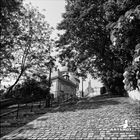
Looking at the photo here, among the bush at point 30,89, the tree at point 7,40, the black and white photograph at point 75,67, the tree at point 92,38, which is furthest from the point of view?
the bush at point 30,89

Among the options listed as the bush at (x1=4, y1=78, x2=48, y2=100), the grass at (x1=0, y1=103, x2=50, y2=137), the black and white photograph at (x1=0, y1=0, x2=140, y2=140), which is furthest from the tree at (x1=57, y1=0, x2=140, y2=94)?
the grass at (x1=0, y1=103, x2=50, y2=137)

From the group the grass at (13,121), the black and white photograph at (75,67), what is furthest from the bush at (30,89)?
the grass at (13,121)

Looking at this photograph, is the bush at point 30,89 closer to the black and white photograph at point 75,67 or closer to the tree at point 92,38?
the black and white photograph at point 75,67

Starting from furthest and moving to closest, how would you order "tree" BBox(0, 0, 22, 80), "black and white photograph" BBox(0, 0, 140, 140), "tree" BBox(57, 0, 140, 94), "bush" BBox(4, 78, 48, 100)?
"bush" BBox(4, 78, 48, 100) → "tree" BBox(0, 0, 22, 80) → "tree" BBox(57, 0, 140, 94) → "black and white photograph" BBox(0, 0, 140, 140)

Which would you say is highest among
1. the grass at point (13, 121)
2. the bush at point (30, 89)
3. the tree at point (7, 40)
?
the tree at point (7, 40)

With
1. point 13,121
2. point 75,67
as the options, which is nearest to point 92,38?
point 75,67

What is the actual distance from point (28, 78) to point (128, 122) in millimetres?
17101

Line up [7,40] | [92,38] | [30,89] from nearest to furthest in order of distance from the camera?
[7,40] < [92,38] < [30,89]

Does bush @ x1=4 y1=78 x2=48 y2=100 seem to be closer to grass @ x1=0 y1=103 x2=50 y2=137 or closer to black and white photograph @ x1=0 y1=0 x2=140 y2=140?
black and white photograph @ x1=0 y1=0 x2=140 y2=140

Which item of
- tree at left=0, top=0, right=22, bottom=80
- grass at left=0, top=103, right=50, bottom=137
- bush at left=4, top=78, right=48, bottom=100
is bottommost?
grass at left=0, top=103, right=50, bottom=137

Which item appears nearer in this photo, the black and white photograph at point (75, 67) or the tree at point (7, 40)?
the black and white photograph at point (75, 67)

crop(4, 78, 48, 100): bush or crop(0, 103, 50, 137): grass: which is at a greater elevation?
crop(4, 78, 48, 100): bush

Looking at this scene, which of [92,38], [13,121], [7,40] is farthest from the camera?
[92,38]

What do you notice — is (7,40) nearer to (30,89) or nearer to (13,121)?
(30,89)
